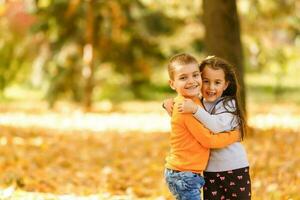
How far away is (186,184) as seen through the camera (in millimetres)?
4312

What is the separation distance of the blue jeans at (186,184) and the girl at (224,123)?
19 centimetres

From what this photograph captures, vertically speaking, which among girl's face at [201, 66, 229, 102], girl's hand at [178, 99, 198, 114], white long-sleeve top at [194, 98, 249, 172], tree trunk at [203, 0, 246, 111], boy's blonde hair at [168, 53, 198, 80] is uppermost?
tree trunk at [203, 0, 246, 111]

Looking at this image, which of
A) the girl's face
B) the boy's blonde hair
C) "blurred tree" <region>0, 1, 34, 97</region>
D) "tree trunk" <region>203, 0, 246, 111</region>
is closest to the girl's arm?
the girl's face

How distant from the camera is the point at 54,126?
1398cm

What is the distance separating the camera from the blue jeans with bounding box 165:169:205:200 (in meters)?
4.32

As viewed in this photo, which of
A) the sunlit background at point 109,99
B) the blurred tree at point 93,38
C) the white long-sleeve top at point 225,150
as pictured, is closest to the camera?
the white long-sleeve top at point 225,150

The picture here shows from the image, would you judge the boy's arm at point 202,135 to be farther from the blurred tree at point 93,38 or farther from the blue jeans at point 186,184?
the blurred tree at point 93,38

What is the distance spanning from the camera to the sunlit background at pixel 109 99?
7.98 m

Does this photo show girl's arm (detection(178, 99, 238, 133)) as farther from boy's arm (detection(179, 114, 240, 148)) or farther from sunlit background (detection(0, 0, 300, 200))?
sunlit background (detection(0, 0, 300, 200))

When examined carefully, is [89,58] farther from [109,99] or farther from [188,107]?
[188,107]

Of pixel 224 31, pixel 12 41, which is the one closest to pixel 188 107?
pixel 224 31

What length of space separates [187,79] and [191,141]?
16.4 inches

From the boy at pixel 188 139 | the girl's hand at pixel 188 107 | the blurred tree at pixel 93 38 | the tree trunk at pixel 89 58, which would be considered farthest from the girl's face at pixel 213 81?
the tree trunk at pixel 89 58

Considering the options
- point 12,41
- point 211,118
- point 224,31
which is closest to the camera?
point 211,118
